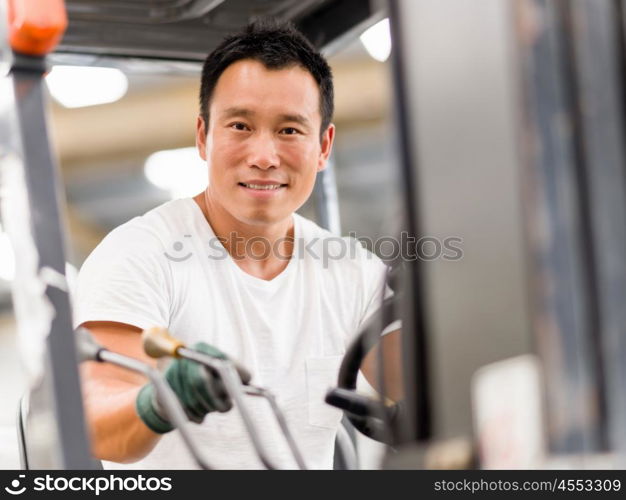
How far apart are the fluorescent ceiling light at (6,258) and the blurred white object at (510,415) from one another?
0.57m

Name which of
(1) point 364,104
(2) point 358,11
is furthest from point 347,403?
(1) point 364,104

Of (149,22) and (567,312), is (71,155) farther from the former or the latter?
(567,312)

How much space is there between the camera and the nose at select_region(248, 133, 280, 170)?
2.00m

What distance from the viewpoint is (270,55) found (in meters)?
2.02

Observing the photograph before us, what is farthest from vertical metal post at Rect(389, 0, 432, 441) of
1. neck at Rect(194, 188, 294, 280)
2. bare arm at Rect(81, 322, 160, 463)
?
neck at Rect(194, 188, 294, 280)

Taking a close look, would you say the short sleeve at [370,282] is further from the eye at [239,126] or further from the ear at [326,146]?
the eye at [239,126]

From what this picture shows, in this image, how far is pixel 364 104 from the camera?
664cm

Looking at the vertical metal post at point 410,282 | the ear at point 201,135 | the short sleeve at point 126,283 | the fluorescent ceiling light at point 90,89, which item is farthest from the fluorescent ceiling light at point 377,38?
the fluorescent ceiling light at point 90,89

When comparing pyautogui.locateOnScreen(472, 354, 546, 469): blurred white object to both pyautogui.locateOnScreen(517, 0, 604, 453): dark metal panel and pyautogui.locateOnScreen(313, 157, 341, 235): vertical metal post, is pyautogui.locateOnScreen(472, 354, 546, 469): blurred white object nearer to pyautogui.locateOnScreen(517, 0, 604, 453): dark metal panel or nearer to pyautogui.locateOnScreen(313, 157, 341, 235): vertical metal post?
pyautogui.locateOnScreen(517, 0, 604, 453): dark metal panel

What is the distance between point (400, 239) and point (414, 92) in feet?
0.66

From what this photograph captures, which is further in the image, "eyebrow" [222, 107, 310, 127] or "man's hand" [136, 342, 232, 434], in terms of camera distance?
"eyebrow" [222, 107, 310, 127]

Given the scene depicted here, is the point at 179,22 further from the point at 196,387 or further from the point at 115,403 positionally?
the point at 196,387

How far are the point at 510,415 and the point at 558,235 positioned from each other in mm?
211

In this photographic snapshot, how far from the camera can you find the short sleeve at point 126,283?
175 centimetres
